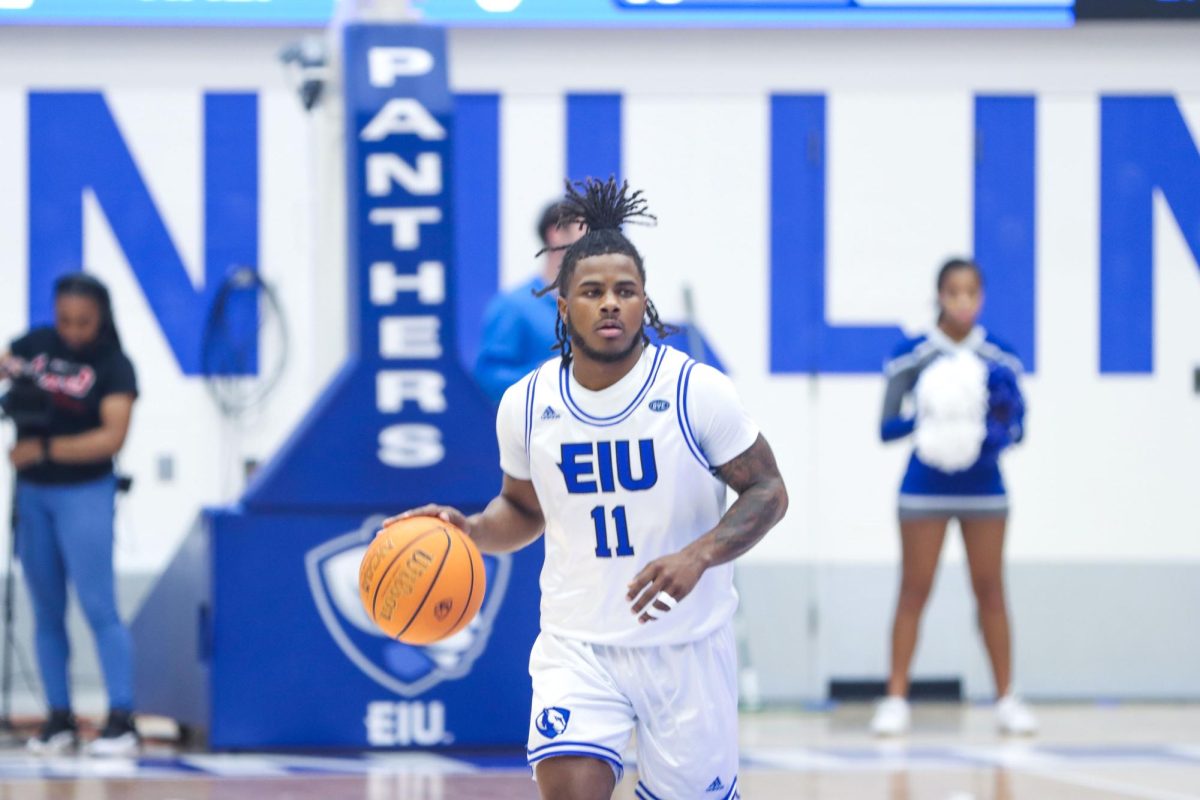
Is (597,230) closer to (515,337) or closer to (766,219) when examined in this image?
(515,337)

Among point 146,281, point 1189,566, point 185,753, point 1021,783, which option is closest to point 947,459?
point 1021,783

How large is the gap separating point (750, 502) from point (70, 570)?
490 centimetres

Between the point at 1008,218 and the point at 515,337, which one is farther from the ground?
the point at 1008,218

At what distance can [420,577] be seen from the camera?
5426 mm

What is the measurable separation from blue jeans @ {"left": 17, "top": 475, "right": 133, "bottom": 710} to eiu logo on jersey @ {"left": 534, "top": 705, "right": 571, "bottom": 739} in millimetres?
4499

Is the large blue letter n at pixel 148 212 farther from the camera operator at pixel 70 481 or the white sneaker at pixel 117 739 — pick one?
the white sneaker at pixel 117 739

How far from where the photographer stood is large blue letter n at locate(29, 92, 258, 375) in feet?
36.7

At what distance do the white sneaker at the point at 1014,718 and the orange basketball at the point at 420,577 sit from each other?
511 cm

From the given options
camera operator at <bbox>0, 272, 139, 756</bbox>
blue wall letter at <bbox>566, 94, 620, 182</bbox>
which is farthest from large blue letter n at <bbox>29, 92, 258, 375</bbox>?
camera operator at <bbox>0, 272, 139, 756</bbox>

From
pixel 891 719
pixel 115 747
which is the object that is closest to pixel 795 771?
pixel 891 719

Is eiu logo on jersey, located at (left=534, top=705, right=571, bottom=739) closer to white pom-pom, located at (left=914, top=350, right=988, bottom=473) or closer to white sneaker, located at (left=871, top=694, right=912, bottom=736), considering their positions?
white pom-pom, located at (left=914, top=350, right=988, bottom=473)

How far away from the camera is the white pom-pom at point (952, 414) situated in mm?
9695

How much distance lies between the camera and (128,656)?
9.20 metres

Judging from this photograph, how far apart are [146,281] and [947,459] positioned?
4521 millimetres
